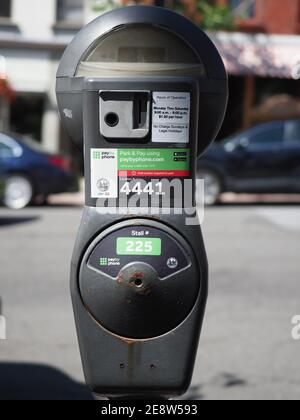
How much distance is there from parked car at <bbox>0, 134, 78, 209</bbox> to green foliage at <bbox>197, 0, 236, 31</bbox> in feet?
15.9

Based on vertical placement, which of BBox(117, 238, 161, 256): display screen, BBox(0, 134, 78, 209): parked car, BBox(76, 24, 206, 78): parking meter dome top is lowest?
BBox(0, 134, 78, 209): parked car

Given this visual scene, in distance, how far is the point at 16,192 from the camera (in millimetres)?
12078

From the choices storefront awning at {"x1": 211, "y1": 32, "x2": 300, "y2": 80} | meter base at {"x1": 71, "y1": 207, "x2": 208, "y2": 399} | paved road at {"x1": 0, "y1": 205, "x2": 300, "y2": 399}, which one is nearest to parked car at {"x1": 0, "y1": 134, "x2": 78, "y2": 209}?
paved road at {"x1": 0, "y1": 205, "x2": 300, "y2": 399}

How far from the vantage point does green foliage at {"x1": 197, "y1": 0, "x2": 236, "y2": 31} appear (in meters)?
15.0

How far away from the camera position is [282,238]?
9.20 m

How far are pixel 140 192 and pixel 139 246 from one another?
0.16 m

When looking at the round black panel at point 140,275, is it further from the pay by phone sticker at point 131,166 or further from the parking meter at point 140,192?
the pay by phone sticker at point 131,166

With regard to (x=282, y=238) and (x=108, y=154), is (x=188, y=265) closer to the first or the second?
(x=108, y=154)

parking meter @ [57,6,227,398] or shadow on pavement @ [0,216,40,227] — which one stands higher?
parking meter @ [57,6,227,398]

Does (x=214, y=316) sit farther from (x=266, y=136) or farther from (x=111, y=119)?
(x=266, y=136)

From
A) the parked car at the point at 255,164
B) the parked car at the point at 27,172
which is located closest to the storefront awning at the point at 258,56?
the parked car at the point at 255,164

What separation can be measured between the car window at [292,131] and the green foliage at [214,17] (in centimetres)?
337

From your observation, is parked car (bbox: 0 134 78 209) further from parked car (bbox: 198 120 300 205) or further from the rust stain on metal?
the rust stain on metal

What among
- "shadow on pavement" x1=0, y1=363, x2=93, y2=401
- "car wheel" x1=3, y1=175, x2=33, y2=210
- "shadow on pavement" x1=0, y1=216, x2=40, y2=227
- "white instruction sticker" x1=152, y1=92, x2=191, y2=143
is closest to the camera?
"white instruction sticker" x1=152, y1=92, x2=191, y2=143
